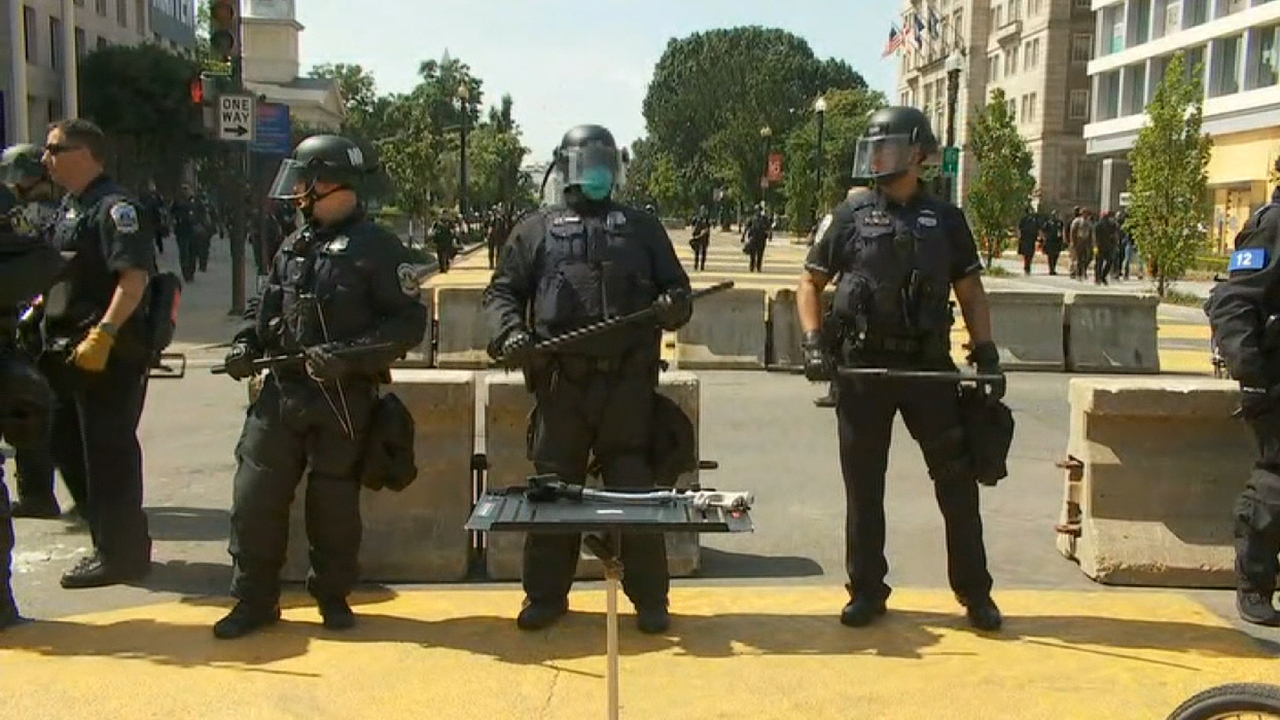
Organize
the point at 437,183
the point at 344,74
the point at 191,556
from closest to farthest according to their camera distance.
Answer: the point at 191,556
the point at 437,183
the point at 344,74

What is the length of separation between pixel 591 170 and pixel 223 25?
33.8 ft

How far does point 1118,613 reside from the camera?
218 inches

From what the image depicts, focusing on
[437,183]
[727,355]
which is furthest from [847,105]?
[727,355]

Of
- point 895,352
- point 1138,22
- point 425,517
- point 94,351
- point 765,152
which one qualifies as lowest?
point 425,517

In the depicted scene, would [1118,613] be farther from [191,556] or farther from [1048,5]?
[1048,5]

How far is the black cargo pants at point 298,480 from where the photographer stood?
502 centimetres

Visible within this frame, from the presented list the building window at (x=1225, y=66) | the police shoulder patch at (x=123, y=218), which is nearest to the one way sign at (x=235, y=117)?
the police shoulder patch at (x=123, y=218)

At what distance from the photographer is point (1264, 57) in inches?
1827

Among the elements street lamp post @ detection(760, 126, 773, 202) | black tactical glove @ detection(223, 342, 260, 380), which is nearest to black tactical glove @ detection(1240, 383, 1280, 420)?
black tactical glove @ detection(223, 342, 260, 380)

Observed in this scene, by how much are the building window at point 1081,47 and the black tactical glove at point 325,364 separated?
76256mm

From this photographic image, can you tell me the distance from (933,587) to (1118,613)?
84cm

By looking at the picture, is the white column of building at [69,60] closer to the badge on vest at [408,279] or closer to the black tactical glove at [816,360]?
the badge on vest at [408,279]

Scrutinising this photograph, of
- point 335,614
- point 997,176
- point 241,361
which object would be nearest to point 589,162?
point 241,361

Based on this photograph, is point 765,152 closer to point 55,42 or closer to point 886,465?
point 55,42
